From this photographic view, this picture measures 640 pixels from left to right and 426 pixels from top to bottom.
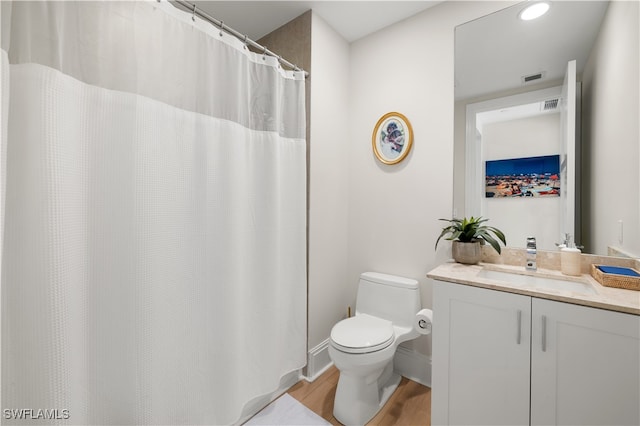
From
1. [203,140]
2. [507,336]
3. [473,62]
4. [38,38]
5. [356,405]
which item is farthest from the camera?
[473,62]

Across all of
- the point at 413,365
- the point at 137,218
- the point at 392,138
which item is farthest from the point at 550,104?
the point at 137,218

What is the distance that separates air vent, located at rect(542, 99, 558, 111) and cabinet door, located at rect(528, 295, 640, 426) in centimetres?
106

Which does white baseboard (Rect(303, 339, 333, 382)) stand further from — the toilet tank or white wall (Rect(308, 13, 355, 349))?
the toilet tank

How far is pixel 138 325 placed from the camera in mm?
1053

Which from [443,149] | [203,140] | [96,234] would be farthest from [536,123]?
[96,234]

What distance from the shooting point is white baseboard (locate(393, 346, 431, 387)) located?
1790 mm

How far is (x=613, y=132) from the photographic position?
4.05ft

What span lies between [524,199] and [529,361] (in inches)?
34.8

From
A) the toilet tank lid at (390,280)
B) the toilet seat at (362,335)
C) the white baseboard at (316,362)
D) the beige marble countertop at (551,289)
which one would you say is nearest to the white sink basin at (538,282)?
the beige marble countertop at (551,289)

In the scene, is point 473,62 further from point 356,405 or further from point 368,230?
point 356,405

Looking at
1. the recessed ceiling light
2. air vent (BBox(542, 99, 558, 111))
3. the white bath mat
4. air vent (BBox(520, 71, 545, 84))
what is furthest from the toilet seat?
the recessed ceiling light

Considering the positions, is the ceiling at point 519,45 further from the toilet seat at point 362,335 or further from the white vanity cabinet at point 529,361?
the toilet seat at point 362,335

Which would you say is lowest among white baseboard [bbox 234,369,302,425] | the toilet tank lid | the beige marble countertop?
white baseboard [bbox 234,369,302,425]

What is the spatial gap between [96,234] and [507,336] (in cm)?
172
